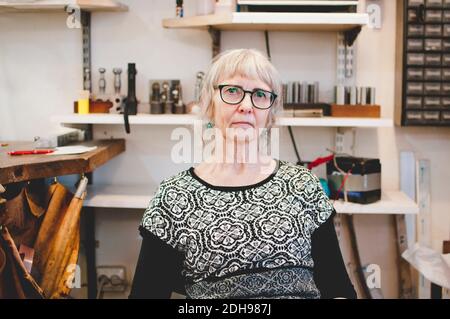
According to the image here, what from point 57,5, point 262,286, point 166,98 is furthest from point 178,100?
point 262,286

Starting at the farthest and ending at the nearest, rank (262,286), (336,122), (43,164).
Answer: (336,122) → (43,164) → (262,286)

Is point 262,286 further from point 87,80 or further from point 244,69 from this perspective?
point 87,80

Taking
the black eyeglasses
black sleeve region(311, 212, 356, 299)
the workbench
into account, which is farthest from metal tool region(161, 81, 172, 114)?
black sleeve region(311, 212, 356, 299)

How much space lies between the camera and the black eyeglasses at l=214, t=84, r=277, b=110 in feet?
4.08

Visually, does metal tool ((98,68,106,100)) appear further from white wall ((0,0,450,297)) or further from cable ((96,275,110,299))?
cable ((96,275,110,299))

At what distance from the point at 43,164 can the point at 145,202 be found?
52 centimetres

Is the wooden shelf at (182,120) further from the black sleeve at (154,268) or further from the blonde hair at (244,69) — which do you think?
the black sleeve at (154,268)

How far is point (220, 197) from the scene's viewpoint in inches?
49.1

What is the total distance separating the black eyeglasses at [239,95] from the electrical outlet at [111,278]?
1.40m

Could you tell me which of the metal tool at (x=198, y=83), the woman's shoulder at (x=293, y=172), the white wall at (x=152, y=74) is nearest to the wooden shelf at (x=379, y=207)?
the white wall at (x=152, y=74)

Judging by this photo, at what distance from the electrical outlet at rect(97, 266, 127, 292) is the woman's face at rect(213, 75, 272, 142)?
4.45ft

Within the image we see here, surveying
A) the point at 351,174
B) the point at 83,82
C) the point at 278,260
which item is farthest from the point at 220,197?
the point at 83,82

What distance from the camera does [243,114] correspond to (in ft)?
4.03

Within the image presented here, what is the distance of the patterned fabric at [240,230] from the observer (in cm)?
119
